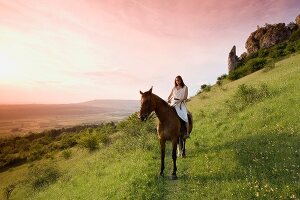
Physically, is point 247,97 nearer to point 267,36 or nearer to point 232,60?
point 232,60

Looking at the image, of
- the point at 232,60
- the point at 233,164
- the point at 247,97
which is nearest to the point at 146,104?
the point at 233,164

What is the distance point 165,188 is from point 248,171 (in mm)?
3992

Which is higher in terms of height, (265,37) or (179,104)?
(265,37)

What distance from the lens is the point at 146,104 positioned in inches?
572

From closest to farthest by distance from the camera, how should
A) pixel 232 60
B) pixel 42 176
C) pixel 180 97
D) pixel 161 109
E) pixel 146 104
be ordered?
pixel 146 104, pixel 161 109, pixel 180 97, pixel 42 176, pixel 232 60

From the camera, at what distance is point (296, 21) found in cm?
9638

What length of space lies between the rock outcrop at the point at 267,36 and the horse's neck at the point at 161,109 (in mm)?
80287

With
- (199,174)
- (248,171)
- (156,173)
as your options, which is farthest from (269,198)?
(156,173)

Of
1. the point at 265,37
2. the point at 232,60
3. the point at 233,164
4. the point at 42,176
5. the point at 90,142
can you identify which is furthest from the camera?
the point at 265,37

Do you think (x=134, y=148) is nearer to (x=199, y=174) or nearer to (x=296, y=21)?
(x=199, y=174)

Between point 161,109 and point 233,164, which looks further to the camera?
point 161,109

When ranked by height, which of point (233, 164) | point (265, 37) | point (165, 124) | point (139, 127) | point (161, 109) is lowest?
point (233, 164)

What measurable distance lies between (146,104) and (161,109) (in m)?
1.57

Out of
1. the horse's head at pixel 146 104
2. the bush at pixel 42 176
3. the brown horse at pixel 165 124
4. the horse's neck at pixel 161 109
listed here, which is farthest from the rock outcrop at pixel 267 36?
the horse's head at pixel 146 104
